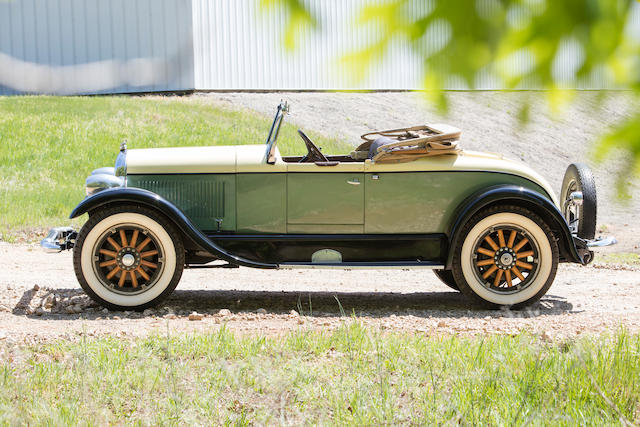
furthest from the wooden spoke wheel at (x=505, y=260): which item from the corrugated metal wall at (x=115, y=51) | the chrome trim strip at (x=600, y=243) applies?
the corrugated metal wall at (x=115, y=51)

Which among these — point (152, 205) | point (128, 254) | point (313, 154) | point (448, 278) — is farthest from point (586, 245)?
point (128, 254)

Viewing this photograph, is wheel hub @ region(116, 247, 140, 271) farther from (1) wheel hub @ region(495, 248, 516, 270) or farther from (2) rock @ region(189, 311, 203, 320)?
(1) wheel hub @ region(495, 248, 516, 270)

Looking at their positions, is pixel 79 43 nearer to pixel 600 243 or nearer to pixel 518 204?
pixel 518 204

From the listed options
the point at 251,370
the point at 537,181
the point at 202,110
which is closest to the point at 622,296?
the point at 537,181

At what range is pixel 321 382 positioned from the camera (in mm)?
3998

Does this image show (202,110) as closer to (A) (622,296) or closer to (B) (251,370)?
(A) (622,296)

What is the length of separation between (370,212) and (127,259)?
2.06 m

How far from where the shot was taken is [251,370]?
4.14 meters

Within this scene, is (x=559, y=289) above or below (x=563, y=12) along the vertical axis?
below

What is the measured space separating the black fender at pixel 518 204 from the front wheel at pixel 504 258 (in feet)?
0.27

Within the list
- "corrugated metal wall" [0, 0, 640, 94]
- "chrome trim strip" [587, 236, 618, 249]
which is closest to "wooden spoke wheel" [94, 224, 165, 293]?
"chrome trim strip" [587, 236, 618, 249]

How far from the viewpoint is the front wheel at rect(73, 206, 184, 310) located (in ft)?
20.1

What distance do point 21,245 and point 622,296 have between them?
7770mm

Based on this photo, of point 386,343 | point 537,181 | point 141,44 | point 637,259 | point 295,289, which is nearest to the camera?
point 386,343
